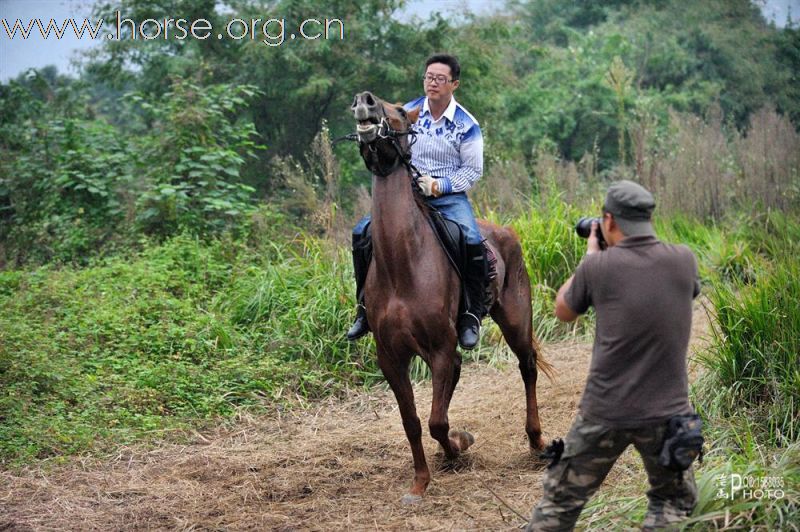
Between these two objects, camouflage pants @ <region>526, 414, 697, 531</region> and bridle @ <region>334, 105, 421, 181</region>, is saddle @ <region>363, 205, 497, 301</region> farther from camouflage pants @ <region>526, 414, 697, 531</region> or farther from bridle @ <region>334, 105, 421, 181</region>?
camouflage pants @ <region>526, 414, 697, 531</region>

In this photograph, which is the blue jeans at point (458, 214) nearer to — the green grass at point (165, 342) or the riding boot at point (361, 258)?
the riding boot at point (361, 258)

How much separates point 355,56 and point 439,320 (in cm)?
989

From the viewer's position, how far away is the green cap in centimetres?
374

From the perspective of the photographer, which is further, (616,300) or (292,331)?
(292,331)

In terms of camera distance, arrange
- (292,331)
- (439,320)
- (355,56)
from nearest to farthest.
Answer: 1. (439,320)
2. (292,331)
3. (355,56)

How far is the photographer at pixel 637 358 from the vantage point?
3.66 m

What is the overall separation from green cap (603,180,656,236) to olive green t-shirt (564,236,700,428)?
0.05 meters

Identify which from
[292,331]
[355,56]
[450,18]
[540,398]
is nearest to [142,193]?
[292,331]

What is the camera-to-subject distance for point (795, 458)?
457 cm

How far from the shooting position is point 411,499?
5.61 meters

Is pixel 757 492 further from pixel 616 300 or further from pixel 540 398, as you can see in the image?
pixel 540 398

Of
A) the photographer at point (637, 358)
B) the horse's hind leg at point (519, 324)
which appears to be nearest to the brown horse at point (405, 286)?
the horse's hind leg at point (519, 324)

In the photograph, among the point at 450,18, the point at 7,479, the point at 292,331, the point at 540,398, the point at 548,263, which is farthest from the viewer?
the point at 450,18

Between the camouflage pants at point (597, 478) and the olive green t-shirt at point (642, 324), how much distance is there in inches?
3.9
